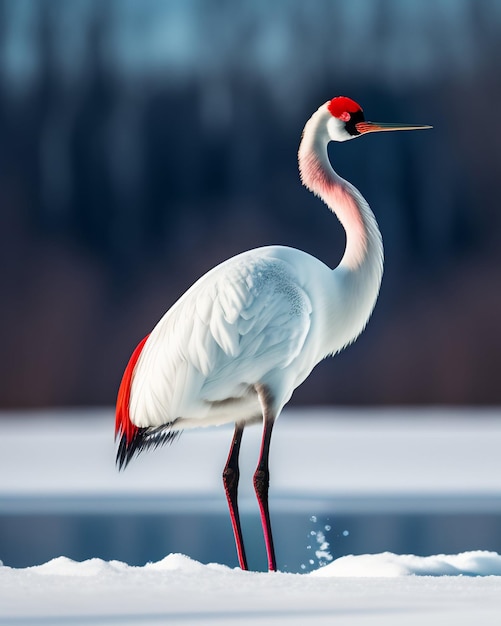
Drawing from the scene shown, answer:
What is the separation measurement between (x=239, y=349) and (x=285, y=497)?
3.61 m

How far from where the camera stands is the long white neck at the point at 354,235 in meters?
4.34

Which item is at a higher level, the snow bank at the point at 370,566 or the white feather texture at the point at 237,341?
the white feather texture at the point at 237,341

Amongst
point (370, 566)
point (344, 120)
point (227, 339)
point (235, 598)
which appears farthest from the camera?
point (344, 120)

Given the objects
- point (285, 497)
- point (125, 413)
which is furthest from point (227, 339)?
point (285, 497)

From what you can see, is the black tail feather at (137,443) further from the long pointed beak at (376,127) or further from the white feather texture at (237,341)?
the long pointed beak at (376,127)

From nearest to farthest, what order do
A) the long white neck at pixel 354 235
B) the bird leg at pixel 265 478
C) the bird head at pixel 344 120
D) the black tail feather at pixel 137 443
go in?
the bird leg at pixel 265 478 < the black tail feather at pixel 137 443 < the long white neck at pixel 354 235 < the bird head at pixel 344 120

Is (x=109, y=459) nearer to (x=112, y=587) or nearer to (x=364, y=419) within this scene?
(x=364, y=419)

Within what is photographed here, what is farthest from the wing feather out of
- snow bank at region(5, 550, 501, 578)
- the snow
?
the snow

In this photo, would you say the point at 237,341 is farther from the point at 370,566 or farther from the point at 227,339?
the point at 370,566

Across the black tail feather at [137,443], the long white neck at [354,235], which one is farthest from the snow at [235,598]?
the long white neck at [354,235]

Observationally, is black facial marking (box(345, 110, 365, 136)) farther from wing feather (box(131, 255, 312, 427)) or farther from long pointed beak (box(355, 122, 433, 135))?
wing feather (box(131, 255, 312, 427))

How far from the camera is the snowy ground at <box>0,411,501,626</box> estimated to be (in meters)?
2.83

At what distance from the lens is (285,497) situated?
7406 millimetres

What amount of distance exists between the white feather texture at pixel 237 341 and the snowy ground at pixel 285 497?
0.54 m
